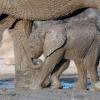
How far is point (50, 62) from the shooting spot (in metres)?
9.05

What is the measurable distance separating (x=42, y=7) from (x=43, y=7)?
12 millimetres

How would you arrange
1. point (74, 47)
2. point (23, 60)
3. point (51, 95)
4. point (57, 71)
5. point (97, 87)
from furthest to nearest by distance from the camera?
1. point (57, 71)
2. point (74, 47)
3. point (23, 60)
4. point (97, 87)
5. point (51, 95)

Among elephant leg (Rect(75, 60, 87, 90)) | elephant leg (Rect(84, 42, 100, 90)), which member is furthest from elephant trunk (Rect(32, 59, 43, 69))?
elephant leg (Rect(84, 42, 100, 90))

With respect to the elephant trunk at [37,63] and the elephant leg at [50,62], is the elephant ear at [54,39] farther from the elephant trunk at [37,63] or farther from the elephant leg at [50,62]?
the elephant trunk at [37,63]

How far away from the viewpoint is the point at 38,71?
904 centimetres

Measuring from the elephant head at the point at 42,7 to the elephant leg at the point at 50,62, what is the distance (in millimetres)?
1202

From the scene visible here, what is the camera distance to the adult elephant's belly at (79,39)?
9.02 meters

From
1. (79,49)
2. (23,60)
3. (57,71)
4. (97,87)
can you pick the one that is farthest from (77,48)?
(97,87)

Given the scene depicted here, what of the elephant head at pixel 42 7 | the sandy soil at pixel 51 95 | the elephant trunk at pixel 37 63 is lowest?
the elephant trunk at pixel 37 63

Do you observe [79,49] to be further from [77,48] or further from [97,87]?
[97,87]

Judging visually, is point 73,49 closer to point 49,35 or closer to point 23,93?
point 49,35

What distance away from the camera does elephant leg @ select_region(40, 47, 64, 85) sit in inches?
354

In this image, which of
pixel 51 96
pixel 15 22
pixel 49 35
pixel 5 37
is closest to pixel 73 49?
pixel 49 35

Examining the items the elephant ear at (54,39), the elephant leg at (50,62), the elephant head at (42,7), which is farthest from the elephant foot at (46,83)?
the elephant head at (42,7)
